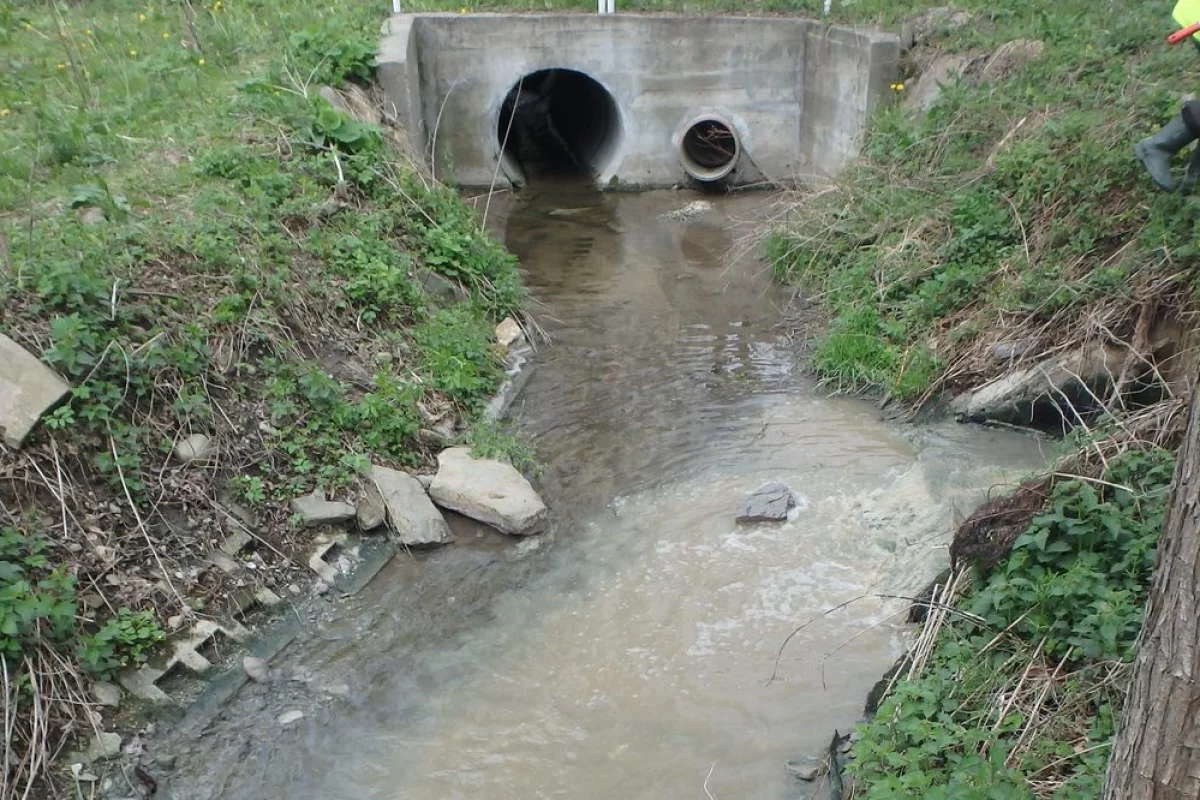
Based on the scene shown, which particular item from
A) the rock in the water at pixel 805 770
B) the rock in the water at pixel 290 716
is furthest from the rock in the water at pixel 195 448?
the rock in the water at pixel 805 770

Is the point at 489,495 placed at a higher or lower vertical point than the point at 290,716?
higher

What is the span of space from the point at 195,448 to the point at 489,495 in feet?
5.41

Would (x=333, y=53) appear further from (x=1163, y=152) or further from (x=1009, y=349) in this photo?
(x=1163, y=152)

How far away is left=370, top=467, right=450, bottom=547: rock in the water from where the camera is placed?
17.9ft

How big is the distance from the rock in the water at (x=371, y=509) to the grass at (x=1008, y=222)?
11.9 ft

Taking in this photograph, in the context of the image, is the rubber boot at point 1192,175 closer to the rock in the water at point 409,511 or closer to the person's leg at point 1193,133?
the person's leg at point 1193,133

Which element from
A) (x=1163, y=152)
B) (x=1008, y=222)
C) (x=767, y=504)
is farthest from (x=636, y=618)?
(x=1163, y=152)

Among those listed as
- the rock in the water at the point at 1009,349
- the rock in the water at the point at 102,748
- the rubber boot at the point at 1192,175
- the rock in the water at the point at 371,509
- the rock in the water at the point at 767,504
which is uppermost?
the rubber boot at the point at 1192,175

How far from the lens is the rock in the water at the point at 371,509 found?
5434mm

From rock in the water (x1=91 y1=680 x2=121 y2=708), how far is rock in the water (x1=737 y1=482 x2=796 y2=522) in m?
3.35

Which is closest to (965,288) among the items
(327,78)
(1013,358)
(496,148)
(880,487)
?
(1013,358)

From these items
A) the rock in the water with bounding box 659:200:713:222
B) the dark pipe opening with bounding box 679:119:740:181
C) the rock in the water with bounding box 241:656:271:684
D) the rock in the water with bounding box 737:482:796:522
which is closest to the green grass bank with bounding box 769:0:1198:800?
the rock in the water with bounding box 737:482:796:522

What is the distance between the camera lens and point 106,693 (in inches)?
161

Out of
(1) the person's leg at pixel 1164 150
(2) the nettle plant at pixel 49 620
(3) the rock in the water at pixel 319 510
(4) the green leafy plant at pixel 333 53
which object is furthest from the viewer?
(4) the green leafy plant at pixel 333 53
